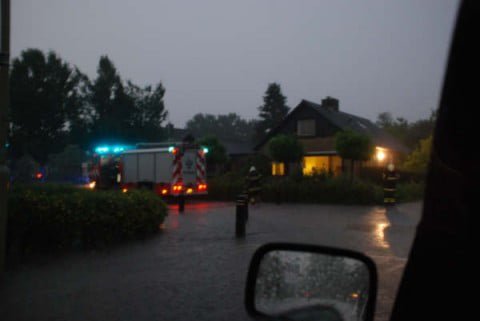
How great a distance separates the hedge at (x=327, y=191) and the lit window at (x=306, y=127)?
14.1m

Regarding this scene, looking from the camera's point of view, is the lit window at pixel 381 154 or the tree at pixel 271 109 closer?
the lit window at pixel 381 154

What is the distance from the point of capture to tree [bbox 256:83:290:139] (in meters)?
66.9

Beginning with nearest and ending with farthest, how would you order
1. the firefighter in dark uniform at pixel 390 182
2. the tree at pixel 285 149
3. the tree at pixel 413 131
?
the firefighter in dark uniform at pixel 390 182 → the tree at pixel 285 149 → the tree at pixel 413 131

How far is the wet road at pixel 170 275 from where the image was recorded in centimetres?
511

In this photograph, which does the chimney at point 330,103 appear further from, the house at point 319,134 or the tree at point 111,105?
the tree at point 111,105

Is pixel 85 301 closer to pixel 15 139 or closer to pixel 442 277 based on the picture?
pixel 442 277

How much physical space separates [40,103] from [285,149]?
28.2m

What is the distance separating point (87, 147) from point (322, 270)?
52955 millimetres

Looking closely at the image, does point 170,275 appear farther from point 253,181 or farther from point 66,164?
point 66,164

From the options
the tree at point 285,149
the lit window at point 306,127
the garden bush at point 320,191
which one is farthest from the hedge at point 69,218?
the lit window at point 306,127

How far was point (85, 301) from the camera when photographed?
5.44 m

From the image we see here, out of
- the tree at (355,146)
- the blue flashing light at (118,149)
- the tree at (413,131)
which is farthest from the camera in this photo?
the tree at (413,131)

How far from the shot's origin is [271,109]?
67.4 m

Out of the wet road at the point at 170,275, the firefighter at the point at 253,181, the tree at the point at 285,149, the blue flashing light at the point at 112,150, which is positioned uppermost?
the tree at the point at 285,149
